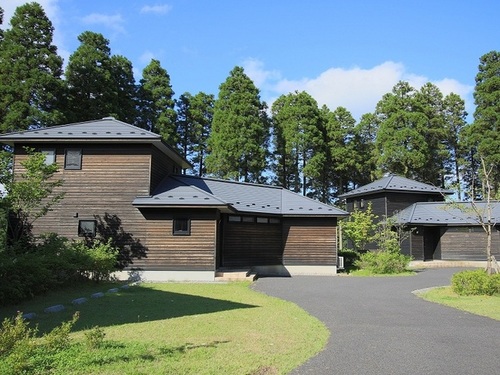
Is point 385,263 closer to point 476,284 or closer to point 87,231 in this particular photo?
point 476,284

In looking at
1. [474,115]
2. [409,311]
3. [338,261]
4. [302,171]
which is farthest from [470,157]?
[409,311]

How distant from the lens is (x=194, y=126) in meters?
33.3

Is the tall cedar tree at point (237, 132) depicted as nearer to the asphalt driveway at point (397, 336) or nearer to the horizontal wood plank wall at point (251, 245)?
the horizontal wood plank wall at point (251, 245)

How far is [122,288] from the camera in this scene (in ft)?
39.9

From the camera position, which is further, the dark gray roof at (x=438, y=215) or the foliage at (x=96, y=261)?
the dark gray roof at (x=438, y=215)

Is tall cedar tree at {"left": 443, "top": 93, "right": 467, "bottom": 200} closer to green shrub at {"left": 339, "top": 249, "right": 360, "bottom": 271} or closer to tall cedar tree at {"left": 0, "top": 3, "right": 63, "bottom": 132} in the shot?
green shrub at {"left": 339, "top": 249, "right": 360, "bottom": 271}

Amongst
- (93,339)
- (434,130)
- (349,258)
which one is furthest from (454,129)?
(93,339)

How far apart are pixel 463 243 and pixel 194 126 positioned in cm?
2106

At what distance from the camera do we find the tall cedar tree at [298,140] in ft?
105

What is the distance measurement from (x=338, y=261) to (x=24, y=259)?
1417cm

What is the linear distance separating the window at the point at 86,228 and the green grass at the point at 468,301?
11463 mm

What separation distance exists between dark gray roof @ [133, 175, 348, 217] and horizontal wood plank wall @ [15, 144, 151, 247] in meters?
0.77

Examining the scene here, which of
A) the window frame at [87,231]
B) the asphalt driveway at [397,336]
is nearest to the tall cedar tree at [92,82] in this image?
the window frame at [87,231]

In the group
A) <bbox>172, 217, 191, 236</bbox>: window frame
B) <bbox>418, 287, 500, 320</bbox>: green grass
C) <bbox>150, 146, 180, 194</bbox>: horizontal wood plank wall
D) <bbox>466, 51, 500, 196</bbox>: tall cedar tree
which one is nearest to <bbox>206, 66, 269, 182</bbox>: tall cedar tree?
Result: <bbox>150, 146, 180, 194</bbox>: horizontal wood plank wall
